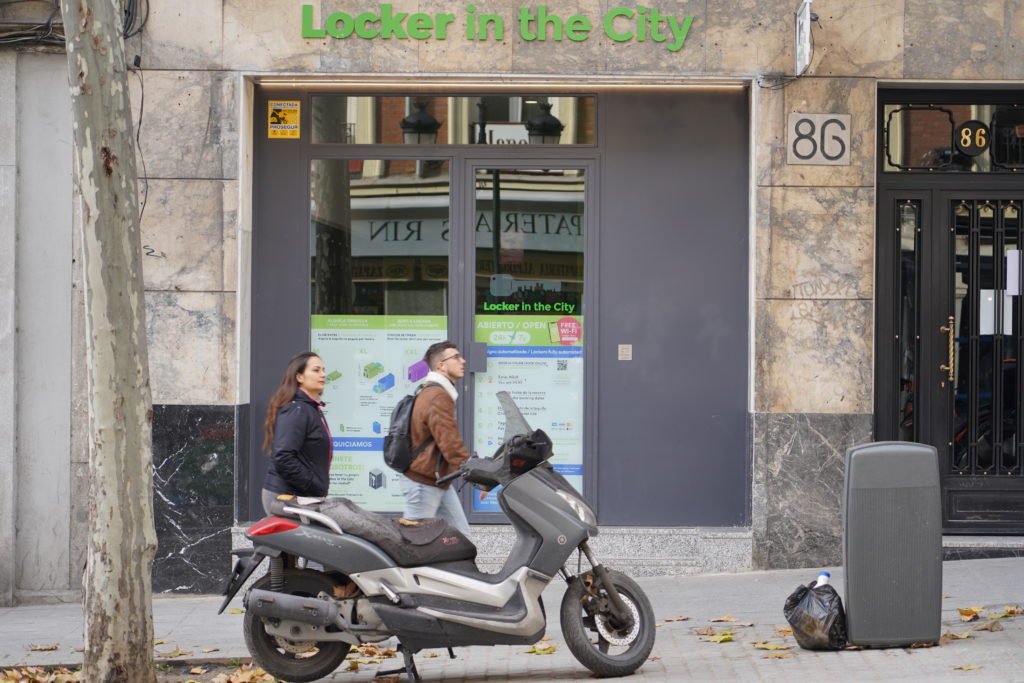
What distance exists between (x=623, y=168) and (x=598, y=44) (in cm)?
92

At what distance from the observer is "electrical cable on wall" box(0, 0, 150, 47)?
8.61 meters

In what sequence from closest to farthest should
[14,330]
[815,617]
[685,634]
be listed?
[815,617], [685,634], [14,330]

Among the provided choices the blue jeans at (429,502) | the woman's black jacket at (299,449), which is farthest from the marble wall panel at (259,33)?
the blue jeans at (429,502)

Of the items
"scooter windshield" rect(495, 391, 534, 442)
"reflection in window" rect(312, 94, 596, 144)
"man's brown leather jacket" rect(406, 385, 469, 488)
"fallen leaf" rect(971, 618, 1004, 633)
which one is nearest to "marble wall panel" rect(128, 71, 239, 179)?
"reflection in window" rect(312, 94, 596, 144)

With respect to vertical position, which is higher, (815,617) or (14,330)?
(14,330)

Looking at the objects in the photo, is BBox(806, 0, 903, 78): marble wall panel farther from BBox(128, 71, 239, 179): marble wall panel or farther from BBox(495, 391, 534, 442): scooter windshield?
BBox(128, 71, 239, 179): marble wall panel

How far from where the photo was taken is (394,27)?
8828 millimetres

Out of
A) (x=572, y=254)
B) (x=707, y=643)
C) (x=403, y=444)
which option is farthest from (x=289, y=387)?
(x=572, y=254)

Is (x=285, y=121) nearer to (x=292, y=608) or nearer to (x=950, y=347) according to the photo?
(x=292, y=608)

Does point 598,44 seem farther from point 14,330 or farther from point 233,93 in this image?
point 14,330

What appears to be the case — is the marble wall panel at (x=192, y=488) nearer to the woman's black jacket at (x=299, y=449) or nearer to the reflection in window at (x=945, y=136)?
the woman's black jacket at (x=299, y=449)

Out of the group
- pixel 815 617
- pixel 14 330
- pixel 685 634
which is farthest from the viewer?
pixel 14 330

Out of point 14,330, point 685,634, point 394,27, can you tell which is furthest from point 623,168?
point 14,330

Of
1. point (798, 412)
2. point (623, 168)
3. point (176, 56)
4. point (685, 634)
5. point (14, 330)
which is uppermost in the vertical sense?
point (176, 56)
